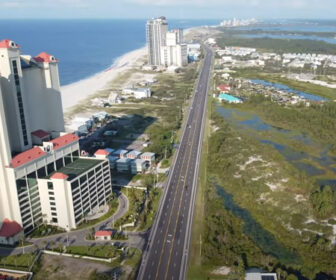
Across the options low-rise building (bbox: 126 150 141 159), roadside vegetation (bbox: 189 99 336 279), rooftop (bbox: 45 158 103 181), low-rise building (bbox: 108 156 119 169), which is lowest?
roadside vegetation (bbox: 189 99 336 279)

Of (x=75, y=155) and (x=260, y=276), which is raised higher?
(x=75, y=155)

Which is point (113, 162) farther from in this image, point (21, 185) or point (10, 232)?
point (10, 232)

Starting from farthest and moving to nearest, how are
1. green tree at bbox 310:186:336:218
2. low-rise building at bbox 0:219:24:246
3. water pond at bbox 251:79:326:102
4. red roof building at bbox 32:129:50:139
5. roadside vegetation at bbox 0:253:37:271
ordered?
1. water pond at bbox 251:79:326:102
2. red roof building at bbox 32:129:50:139
3. green tree at bbox 310:186:336:218
4. low-rise building at bbox 0:219:24:246
5. roadside vegetation at bbox 0:253:37:271

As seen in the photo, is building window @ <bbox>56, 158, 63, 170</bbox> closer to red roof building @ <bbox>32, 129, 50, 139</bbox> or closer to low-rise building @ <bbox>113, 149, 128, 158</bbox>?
red roof building @ <bbox>32, 129, 50, 139</bbox>

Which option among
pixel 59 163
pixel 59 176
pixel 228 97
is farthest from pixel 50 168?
pixel 228 97

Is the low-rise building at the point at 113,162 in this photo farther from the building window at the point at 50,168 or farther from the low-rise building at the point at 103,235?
the low-rise building at the point at 103,235

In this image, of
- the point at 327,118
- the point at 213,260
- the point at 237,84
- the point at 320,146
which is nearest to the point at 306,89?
the point at 237,84

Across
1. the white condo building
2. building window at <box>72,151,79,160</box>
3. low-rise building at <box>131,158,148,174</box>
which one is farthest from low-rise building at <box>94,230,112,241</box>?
low-rise building at <box>131,158,148,174</box>

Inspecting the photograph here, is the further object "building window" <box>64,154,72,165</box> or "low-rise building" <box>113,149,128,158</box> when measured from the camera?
"low-rise building" <box>113,149,128,158</box>

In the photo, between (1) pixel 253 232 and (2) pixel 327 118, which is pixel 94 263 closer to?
(1) pixel 253 232
